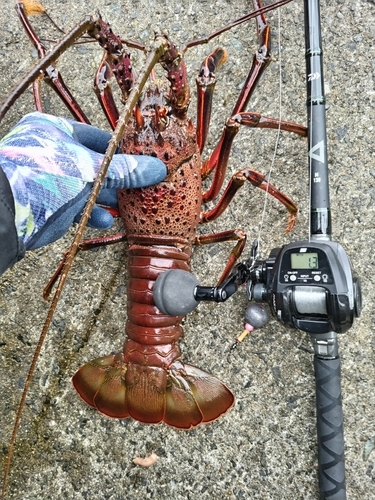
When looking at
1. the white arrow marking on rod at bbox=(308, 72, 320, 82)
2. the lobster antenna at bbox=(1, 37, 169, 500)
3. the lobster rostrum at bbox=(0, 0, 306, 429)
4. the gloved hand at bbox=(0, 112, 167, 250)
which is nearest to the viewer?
the lobster antenna at bbox=(1, 37, 169, 500)

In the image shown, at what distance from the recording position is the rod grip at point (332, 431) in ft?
4.95

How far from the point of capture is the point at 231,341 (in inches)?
70.2

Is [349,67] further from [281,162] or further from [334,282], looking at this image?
[334,282]

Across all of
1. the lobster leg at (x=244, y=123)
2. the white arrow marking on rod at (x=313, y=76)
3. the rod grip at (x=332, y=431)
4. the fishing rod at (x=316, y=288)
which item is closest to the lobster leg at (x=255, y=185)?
the lobster leg at (x=244, y=123)

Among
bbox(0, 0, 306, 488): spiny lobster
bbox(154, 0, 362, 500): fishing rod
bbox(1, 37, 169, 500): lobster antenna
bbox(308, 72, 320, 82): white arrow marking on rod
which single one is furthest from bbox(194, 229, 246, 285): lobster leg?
bbox(1, 37, 169, 500): lobster antenna

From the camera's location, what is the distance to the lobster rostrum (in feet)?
5.29

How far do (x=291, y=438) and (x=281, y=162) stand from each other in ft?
3.40

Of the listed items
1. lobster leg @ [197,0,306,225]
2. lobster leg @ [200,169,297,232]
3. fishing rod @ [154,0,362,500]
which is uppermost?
lobster leg @ [197,0,306,225]

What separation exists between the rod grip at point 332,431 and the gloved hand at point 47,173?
913 millimetres

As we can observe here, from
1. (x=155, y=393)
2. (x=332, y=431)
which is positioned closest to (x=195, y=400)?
(x=155, y=393)

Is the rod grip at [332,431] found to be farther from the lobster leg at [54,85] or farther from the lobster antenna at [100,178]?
the lobster leg at [54,85]

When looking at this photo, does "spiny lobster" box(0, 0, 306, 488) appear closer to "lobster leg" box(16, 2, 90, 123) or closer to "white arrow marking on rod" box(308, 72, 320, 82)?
"lobster leg" box(16, 2, 90, 123)

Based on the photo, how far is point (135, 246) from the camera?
1.75 meters

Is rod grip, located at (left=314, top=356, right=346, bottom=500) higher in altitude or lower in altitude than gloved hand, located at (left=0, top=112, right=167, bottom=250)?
lower
